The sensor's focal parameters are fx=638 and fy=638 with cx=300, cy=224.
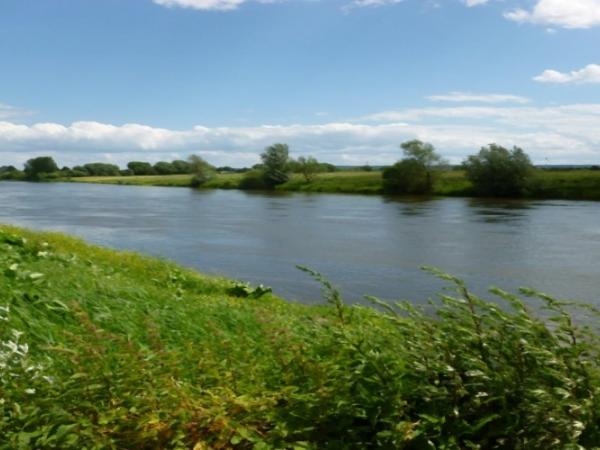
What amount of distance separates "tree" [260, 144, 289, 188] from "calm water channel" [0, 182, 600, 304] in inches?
1959

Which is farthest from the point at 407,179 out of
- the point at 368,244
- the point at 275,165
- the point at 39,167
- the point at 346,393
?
the point at 39,167

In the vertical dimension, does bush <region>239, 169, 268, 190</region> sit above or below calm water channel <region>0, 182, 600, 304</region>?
above

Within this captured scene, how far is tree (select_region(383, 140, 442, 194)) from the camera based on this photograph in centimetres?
7881

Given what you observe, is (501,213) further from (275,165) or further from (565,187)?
(275,165)

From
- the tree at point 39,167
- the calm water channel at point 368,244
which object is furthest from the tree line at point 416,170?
the tree at point 39,167

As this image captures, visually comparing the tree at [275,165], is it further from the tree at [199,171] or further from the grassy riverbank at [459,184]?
the tree at [199,171]

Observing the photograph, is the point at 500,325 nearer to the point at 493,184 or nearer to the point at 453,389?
the point at 453,389

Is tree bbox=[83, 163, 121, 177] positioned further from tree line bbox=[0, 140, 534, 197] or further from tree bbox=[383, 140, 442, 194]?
tree bbox=[383, 140, 442, 194]

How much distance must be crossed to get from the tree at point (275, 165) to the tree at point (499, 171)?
33.7 m

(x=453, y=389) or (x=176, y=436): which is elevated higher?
(x=453, y=389)

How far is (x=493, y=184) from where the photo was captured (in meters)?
70.7

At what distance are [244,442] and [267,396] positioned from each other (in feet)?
1.35

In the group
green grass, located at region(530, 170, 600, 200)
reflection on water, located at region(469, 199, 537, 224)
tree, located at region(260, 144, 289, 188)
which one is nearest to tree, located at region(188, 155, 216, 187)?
tree, located at region(260, 144, 289, 188)

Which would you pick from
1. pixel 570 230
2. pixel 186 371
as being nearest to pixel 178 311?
pixel 186 371
